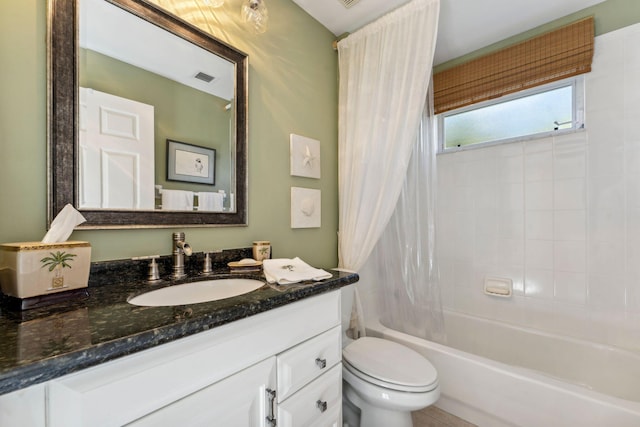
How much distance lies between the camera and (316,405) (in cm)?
102

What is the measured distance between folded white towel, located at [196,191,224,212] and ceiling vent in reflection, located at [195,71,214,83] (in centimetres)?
53

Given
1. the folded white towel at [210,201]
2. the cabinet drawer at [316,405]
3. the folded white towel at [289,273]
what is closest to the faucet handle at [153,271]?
the folded white towel at [210,201]

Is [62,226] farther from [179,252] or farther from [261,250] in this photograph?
[261,250]

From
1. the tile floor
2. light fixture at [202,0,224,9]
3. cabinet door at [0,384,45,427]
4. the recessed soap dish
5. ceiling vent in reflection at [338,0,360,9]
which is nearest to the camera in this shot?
cabinet door at [0,384,45,427]

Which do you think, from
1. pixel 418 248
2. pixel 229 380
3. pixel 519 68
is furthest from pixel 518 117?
pixel 229 380

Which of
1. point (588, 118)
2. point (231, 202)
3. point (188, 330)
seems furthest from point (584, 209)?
point (188, 330)

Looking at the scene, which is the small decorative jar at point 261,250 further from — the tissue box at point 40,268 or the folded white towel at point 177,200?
the tissue box at point 40,268

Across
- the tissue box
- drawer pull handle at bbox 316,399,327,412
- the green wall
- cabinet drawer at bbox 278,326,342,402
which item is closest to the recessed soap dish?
the green wall

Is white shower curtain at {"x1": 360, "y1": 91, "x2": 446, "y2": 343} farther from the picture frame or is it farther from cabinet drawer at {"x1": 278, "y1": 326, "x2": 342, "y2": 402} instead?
the picture frame

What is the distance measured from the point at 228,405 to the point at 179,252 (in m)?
0.62

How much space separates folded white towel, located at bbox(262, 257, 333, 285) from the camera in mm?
1028

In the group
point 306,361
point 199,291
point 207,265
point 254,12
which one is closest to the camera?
→ point 306,361

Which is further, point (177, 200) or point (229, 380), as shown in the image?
point (177, 200)

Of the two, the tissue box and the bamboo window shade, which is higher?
the bamboo window shade
